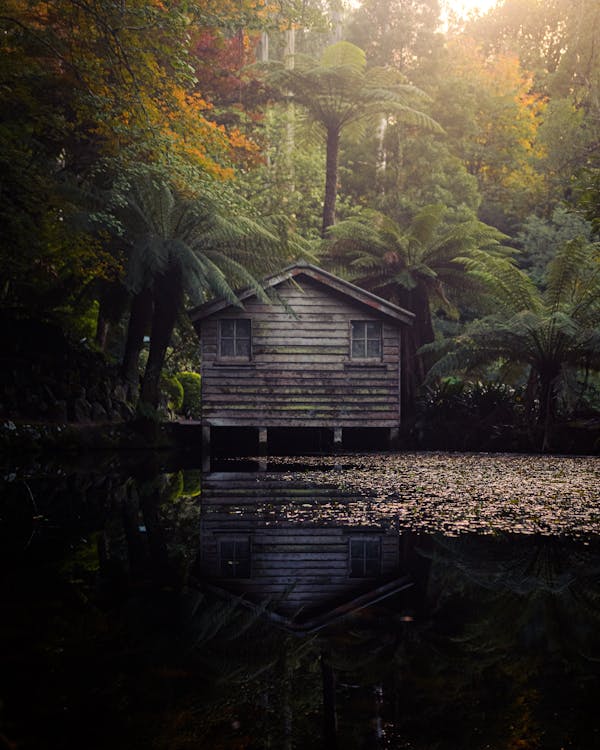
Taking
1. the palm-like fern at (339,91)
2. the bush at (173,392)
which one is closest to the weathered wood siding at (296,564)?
the palm-like fern at (339,91)

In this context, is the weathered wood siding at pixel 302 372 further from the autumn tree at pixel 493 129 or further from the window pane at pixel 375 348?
the autumn tree at pixel 493 129

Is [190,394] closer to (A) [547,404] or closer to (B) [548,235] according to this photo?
(B) [548,235]

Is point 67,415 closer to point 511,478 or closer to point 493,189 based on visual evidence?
point 511,478

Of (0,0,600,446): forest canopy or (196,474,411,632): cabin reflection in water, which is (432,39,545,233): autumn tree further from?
(196,474,411,632): cabin reflection in water

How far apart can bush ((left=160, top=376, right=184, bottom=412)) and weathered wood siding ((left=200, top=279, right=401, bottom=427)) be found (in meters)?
7.26

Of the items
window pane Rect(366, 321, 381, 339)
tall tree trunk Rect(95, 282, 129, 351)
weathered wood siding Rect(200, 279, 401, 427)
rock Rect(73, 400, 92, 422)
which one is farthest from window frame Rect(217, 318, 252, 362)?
rock Rect(73, 400, 92, 422)

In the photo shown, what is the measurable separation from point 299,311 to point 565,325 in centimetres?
625

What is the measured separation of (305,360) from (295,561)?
14.8m

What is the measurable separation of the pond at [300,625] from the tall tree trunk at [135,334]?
1100 centimetres

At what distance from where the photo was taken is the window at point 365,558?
514 centimetres

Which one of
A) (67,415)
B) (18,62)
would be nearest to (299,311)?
(67,415)

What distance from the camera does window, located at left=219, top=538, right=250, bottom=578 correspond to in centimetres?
518

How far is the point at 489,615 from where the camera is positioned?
4.04m

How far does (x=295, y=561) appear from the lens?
554 centimetres
